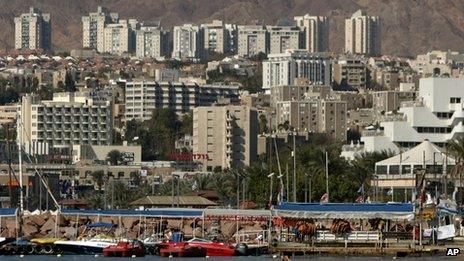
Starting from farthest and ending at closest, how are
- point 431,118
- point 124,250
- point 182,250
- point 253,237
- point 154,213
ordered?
point 431,118 < point 154,213 < point 253,237 < point 124,250 < point 182,250

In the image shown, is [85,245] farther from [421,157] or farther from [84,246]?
[421,157]

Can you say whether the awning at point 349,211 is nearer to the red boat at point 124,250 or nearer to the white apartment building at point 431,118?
the red boat at point 124,250

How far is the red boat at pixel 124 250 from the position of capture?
338 ft

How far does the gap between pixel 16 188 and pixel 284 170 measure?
37120 mm

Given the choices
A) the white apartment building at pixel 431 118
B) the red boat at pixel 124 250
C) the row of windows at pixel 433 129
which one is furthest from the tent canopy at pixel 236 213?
the row of windows at pixel 433 129

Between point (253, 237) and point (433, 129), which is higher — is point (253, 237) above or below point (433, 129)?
below

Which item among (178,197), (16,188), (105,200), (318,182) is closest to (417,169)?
(318,182)

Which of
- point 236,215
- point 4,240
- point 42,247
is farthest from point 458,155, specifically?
point 4,240

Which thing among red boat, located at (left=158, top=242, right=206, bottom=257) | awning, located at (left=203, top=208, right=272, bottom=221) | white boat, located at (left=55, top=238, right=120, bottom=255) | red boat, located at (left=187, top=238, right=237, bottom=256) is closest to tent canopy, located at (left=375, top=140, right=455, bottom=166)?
awning, located at (left=203, top=208, right=272, bottom=221)

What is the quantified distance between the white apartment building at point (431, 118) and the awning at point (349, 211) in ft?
173

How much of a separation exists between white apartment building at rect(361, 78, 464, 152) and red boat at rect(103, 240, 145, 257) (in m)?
52.9

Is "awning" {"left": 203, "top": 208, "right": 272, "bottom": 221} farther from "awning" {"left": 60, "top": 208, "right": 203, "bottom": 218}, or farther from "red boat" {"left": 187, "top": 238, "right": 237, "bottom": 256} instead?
"red boat" {"left": 187, "top": 238, "right": 237, "bottom": 256}

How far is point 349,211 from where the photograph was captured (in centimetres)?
10056

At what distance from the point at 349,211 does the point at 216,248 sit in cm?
762
